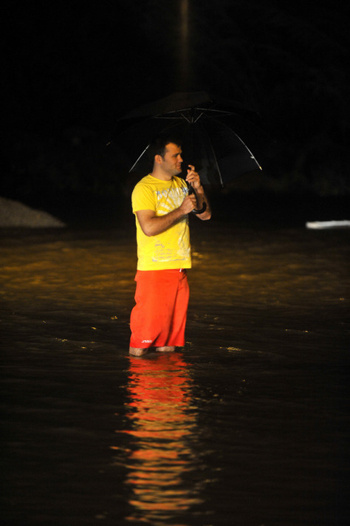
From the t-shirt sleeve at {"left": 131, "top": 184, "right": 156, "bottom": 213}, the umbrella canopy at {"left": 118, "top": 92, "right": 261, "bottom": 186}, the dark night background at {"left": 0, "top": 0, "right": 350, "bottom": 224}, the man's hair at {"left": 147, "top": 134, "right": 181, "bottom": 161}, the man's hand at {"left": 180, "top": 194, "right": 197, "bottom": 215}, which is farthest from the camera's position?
the dark night background at {"left": 0, "top": 0, "right": 350, "bottom": 224}

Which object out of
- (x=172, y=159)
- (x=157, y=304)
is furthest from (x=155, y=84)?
(x=157, y=304)

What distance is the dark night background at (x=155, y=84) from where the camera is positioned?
2877 cm

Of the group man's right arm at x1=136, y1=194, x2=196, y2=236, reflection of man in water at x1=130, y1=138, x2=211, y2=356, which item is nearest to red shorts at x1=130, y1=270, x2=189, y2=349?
reflection of man in water at x1=130, y1=138, x2=211, y2=356

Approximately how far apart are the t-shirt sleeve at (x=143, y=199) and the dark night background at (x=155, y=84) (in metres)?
18.1

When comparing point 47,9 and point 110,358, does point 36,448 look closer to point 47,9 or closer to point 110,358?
point 110,358

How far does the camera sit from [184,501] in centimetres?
558

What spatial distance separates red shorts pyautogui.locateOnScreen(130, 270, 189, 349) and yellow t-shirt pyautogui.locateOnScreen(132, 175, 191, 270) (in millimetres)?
87

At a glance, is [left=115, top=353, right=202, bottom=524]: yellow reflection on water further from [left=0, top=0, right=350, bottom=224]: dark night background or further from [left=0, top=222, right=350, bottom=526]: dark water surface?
[left=0, top=0, right=350, bottom=224]: dark night background

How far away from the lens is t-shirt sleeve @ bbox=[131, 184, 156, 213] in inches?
364

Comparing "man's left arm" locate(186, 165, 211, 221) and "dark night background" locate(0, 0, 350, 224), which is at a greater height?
"dark night background" locate(0, 0, 350, 224)

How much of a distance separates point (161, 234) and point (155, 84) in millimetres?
21818

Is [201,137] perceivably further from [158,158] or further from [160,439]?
[160,439]

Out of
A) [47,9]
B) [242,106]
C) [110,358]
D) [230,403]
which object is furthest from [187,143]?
[47,9]

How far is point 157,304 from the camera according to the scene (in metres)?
9.41
